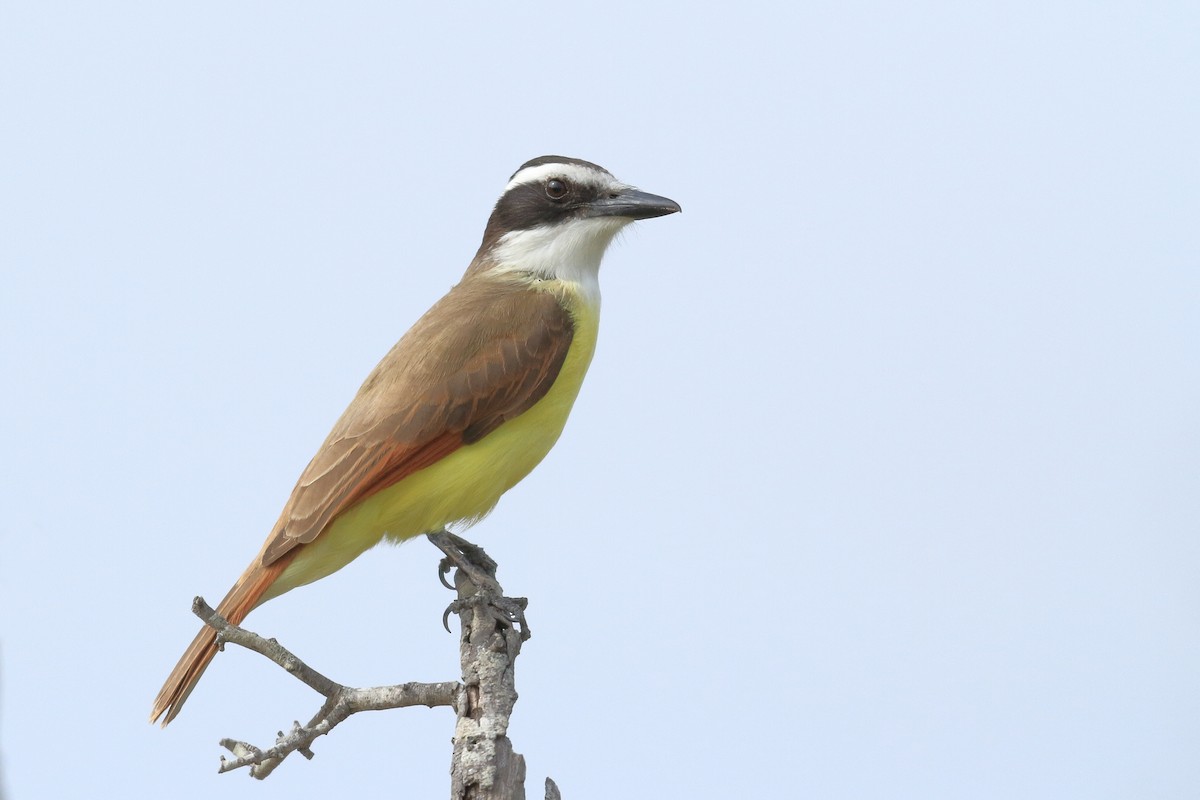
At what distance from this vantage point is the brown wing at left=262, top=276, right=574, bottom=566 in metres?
6.05

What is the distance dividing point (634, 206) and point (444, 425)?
1712 mm

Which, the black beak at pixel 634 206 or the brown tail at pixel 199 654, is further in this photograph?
the black beak at pixel 634 206

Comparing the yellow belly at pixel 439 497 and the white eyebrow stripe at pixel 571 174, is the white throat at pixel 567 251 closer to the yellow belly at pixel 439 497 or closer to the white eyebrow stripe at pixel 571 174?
the white eyebrow stripe at pixel 571 174

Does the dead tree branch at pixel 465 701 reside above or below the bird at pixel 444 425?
below

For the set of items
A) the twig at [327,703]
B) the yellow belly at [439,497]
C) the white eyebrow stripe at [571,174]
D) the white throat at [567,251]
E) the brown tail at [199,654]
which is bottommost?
the twig at [327,703]

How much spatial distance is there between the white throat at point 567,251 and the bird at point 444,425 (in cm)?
1

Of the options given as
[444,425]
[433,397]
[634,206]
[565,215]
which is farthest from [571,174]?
[444,425]

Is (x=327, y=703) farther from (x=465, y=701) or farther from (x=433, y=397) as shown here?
(x=433, y=397)

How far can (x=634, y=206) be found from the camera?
7160 millimetres

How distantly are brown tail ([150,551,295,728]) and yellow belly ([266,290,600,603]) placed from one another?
0.39 ft

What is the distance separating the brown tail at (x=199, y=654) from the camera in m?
5.64

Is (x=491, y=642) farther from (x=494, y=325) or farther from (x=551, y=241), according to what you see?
(x=551, y=241)

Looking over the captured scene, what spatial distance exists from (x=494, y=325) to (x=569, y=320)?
15.9 inches

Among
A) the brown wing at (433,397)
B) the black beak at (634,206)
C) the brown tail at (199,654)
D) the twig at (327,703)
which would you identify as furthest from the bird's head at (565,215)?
the twig at (327,703)
